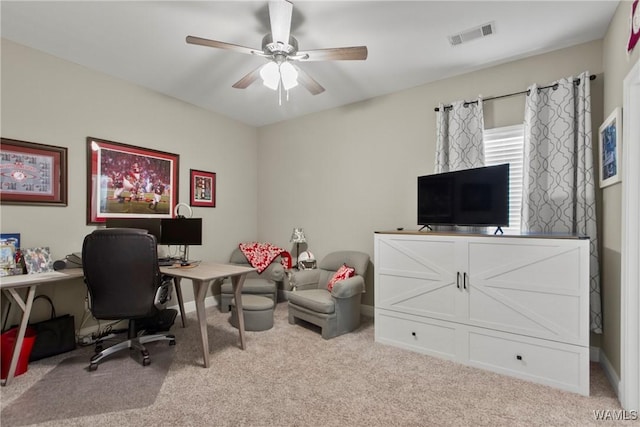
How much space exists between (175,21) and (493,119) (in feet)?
9.96

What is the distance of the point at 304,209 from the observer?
457cm

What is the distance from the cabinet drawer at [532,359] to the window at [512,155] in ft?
3.59

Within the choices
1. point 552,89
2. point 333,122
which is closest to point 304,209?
point 333,122

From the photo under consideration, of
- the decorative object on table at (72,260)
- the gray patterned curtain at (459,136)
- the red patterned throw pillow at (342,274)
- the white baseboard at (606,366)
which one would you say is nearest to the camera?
the white baseboard at (606,366)

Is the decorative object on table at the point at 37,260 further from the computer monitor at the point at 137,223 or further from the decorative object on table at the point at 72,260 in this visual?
the computer monitor at the point at 137,223

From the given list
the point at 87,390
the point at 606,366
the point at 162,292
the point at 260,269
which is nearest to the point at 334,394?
the point at 162,292

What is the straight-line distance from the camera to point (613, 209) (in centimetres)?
222

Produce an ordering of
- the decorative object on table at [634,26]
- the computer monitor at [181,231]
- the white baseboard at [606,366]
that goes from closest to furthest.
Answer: the decorative object on table at [634,26] < the white baseboard at [606,366] < the computer monitor at [181,231]

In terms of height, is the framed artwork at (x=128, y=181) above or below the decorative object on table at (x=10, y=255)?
above

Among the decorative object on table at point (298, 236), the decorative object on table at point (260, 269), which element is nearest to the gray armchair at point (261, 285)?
the decorative object on table at point (260, 269)

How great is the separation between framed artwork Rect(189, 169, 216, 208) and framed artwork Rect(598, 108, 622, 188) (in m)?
4.28

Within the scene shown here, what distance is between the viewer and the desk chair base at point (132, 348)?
2.47m

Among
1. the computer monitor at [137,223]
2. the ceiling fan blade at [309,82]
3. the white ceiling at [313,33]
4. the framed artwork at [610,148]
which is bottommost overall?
the computer monitor at [137,223]

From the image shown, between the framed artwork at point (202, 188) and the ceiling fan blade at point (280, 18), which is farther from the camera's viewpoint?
the framed artwork at point (202, 188)
